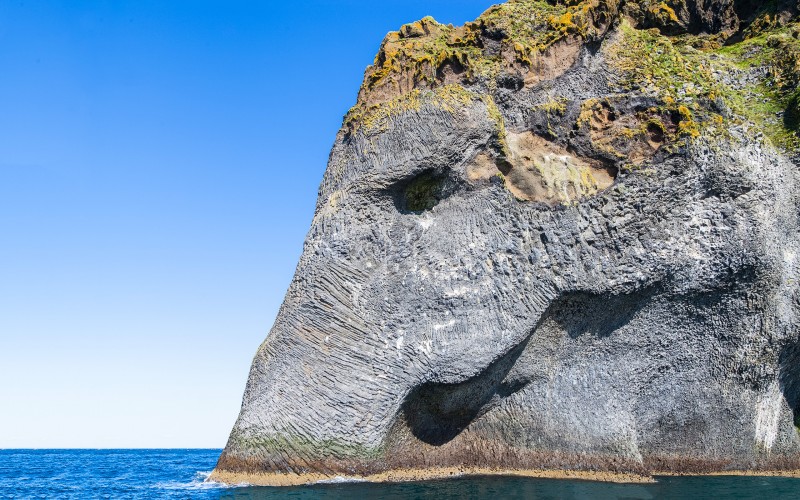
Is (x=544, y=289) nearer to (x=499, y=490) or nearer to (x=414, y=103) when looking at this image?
(x=499, y=490)

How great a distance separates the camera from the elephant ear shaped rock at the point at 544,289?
15508mm

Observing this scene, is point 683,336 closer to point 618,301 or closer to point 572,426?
point 618,301

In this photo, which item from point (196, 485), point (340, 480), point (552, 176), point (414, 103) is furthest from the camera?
point (414, 103)

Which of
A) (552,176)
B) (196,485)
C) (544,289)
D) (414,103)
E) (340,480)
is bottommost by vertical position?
(340,480)

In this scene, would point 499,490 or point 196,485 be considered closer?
point 499,490

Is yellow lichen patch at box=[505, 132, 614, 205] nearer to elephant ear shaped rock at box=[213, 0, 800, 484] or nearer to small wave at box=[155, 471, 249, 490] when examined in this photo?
elephant ear shaped rock at box=[213, 0, 800, 484]

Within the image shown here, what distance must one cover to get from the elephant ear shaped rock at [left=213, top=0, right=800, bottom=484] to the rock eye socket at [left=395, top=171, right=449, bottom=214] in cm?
6

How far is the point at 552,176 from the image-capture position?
16359mm

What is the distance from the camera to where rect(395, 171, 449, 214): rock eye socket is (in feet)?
53.9

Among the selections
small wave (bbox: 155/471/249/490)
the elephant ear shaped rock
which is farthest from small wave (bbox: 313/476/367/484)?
small wave (bbox: 155/471/249/490)

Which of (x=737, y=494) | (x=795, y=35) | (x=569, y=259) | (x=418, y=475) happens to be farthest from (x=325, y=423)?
(x=795, y=35)

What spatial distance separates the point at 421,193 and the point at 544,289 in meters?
3.86

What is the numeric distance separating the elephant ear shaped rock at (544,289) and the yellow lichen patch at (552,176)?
54 millimetres

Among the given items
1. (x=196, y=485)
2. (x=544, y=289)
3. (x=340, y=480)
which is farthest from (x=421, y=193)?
(x=196, y=485)
